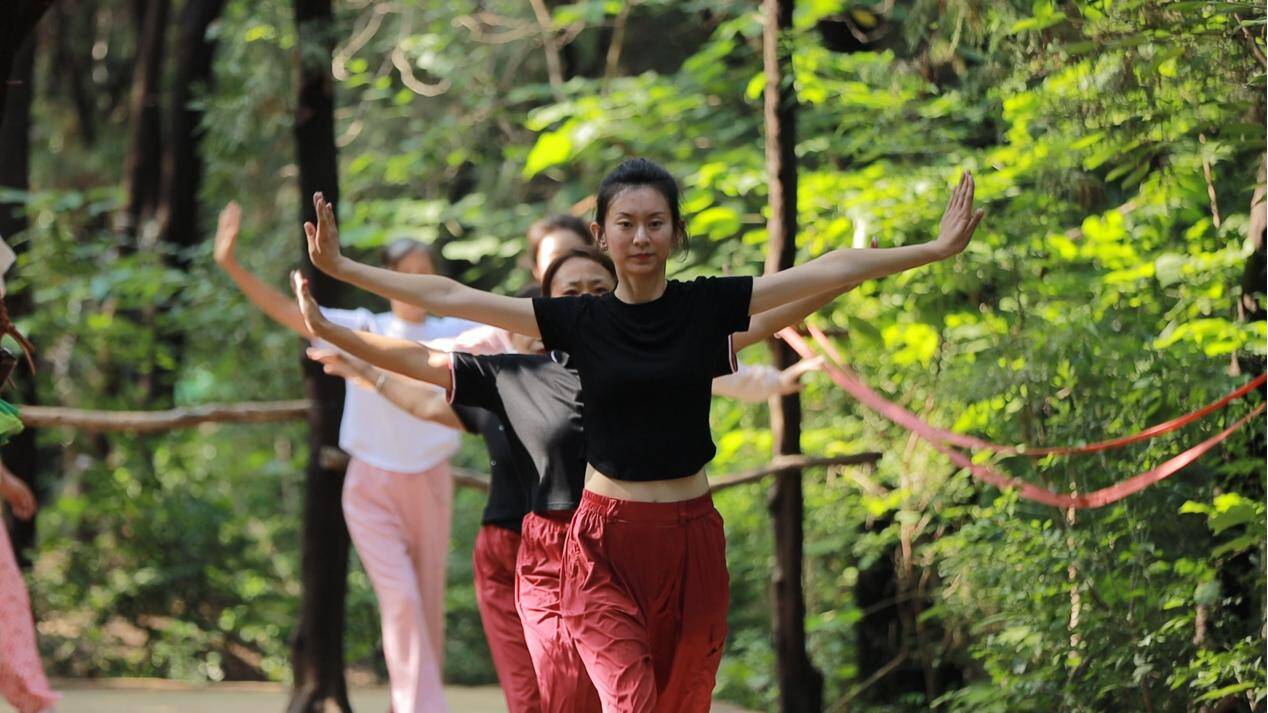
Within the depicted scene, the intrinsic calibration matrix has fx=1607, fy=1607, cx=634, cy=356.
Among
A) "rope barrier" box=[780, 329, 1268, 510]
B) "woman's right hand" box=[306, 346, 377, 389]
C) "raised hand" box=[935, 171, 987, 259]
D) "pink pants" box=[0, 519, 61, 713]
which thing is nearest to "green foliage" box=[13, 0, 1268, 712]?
"rope barrier" box=[780, 329, 1268, 510]

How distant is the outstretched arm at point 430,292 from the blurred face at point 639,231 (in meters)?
0.24

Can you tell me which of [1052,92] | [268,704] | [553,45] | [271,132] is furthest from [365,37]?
[1052,92]

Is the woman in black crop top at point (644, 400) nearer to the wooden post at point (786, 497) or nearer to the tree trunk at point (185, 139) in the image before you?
the wooden post at point (786, 497)

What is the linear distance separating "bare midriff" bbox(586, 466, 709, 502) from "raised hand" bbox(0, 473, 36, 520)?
255 cm

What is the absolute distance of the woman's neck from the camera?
3.57 metres

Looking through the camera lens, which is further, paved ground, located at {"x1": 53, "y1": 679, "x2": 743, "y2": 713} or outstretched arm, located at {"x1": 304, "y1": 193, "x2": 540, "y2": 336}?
paved ground, located at {"x1": 53, "y1": 679, "x2": 743, "y2": 713}

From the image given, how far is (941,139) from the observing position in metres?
6.64

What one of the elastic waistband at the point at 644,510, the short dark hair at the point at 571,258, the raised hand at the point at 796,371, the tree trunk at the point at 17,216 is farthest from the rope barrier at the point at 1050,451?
the tree trunk at the point at 17,216

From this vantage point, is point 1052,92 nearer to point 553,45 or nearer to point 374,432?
point 374,432

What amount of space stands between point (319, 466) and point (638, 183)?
3.54 metres

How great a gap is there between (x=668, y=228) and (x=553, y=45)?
6239 millimetres

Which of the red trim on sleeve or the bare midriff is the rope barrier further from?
the red trim on sleeve

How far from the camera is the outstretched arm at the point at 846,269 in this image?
3.57 meters

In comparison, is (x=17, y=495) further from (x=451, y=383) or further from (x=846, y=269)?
(x=846, y=269)
